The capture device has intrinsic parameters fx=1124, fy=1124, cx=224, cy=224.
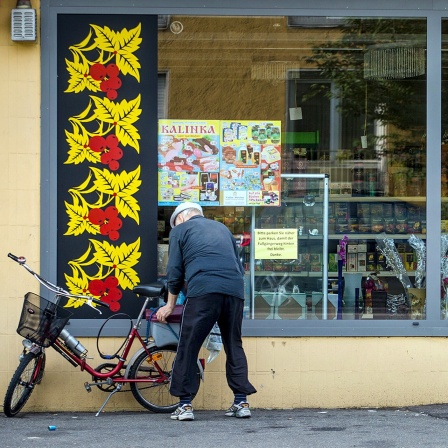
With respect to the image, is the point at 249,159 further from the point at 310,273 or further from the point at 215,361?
the point at 215,361

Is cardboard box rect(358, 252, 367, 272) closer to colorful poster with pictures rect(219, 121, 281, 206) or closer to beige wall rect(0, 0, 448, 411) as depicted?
beige wall rect(0, 0, 448, 411)

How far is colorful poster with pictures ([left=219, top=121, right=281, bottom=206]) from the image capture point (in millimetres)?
9523

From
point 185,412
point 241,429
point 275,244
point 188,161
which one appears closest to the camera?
point 241,429

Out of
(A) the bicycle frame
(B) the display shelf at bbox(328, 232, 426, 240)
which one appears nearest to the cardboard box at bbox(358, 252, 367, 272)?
(B) the display shelf at bbox(328, 232, 426, 240)

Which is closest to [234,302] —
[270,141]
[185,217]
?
[185,217]

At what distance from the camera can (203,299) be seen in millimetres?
8492

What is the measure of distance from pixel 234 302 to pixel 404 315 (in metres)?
Result: 1.73

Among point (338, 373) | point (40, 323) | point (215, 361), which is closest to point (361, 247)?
point (338, 373)

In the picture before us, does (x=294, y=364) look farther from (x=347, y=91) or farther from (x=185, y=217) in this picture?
(x=347, y=91)

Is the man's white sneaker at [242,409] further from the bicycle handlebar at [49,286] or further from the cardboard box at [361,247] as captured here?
the cardboard box at [361,247]

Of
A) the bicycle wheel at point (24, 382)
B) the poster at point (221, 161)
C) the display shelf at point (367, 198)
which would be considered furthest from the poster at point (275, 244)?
the bicycle wheel at point (24, 382)

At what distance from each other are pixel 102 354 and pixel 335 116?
2.81m

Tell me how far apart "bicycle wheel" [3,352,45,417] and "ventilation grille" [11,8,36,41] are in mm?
2529

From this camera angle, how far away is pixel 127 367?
29.5ft
